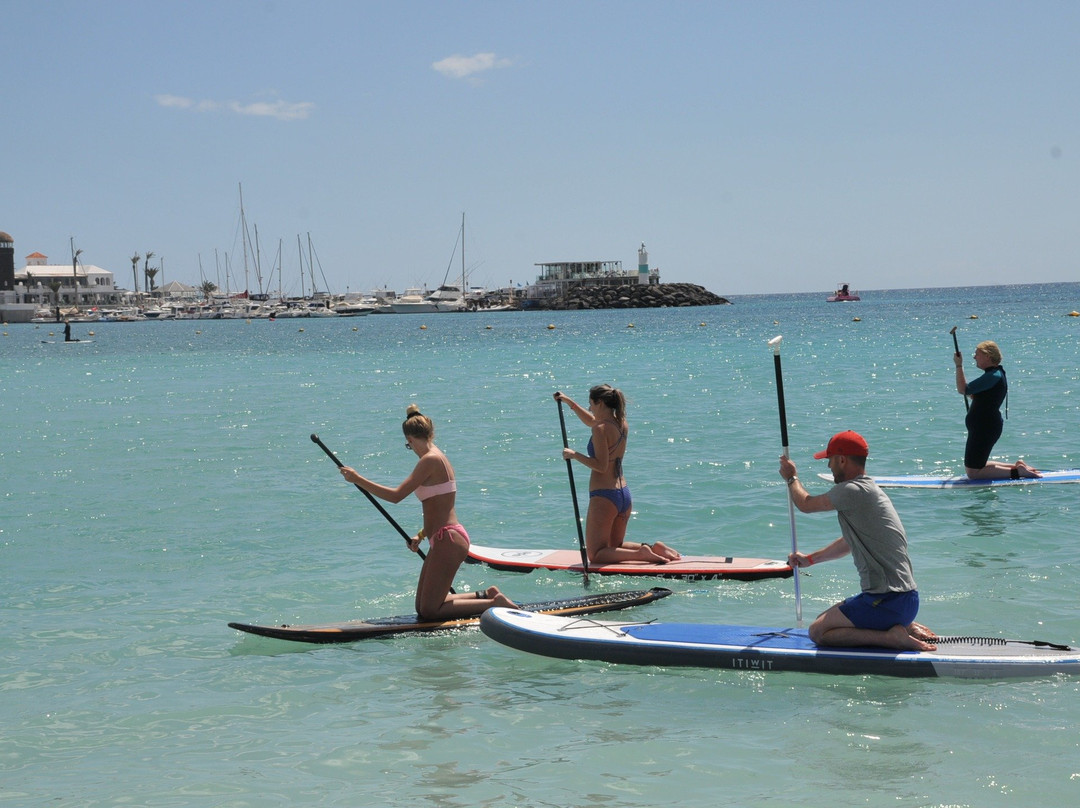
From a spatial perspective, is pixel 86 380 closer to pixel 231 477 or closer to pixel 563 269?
pixel 231 477

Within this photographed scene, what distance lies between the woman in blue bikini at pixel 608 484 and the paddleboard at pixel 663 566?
0.39ft

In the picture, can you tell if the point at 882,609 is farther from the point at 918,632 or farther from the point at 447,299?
the point at 447,299

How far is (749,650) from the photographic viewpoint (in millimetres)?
7250

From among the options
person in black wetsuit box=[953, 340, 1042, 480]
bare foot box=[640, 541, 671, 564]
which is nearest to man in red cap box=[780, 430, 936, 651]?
bare foot box=[640, 541, 671, 564]

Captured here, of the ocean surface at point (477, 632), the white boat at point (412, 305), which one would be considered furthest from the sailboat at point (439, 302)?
the ocean surface at point (477, 632)

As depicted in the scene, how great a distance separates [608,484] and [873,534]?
372 cm

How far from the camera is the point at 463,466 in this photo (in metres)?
18.3

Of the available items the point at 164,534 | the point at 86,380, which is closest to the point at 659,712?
the point at 164,534

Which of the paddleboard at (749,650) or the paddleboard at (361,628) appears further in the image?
the paddleboard at (361,628)

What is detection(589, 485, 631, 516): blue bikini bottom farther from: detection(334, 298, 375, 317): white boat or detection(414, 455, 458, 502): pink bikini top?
detection(334, 298, 375, 317): white boat

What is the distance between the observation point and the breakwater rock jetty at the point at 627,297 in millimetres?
133500

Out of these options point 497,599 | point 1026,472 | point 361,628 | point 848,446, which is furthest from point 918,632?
point 1026,472

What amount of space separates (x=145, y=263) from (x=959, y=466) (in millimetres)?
189355

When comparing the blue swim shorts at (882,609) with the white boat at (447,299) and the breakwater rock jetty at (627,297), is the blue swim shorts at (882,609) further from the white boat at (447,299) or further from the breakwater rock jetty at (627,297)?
the white boat at (447,299)
